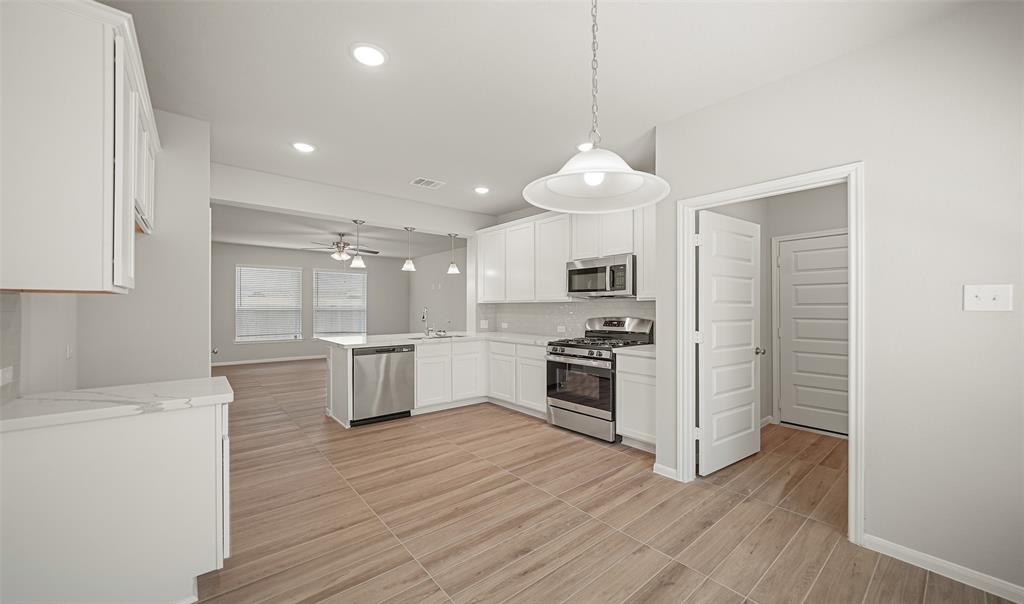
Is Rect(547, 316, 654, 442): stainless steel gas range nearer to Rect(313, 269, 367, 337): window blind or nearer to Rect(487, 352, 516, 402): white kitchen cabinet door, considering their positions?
Rect(487, 352, 516, 402): white kitchen cabinet door

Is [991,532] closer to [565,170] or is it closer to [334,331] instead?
[565,170]

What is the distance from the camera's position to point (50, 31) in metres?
1.43

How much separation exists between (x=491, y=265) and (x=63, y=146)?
4540 mm

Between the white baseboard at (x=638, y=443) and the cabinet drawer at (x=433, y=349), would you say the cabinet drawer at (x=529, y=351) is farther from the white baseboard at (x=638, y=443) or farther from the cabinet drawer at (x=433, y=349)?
the white baseboard at (x=638, y=443)

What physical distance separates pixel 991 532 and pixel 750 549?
0.99 meters

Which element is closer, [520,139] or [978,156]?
[978,156]

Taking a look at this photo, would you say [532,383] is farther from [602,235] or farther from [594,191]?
[594,191]

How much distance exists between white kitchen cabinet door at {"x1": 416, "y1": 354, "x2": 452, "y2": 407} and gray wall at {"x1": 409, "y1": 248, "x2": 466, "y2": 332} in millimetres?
4109

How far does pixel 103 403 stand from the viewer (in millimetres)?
1657

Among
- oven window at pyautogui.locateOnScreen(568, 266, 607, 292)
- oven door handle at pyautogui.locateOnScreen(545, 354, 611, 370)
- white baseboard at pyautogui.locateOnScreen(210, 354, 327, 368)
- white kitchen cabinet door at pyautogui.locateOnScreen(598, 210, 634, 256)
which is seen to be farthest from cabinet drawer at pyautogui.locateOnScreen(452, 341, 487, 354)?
white baseboard at pyautogui.locateOnScreen(210, 354, 327, 368)

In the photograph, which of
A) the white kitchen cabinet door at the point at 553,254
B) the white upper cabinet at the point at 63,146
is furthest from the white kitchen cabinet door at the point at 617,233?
the white upper cabinet at the point at 63,146

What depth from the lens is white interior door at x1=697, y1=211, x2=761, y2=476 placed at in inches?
119

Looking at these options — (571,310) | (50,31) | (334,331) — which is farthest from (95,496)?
(334,331)

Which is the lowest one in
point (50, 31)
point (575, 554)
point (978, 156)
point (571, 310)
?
point (575, 554)
